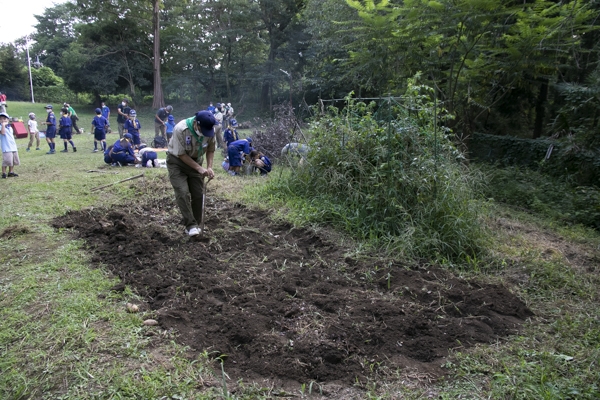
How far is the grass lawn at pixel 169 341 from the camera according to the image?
2.66 m

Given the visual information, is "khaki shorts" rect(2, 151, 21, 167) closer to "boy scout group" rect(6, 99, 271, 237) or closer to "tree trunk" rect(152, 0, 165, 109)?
"boy scout group" rect(6, 99, 271, 237)

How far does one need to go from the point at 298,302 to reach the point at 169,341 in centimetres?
115

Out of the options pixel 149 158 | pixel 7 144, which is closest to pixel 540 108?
pixel 149 158

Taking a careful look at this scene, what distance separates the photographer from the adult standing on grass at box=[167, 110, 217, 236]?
5008 millimetres

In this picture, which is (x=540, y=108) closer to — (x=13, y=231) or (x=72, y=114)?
(x=13, y=231)

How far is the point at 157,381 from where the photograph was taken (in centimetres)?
271

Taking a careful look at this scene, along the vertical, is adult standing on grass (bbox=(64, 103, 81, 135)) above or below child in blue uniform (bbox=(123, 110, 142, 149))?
above

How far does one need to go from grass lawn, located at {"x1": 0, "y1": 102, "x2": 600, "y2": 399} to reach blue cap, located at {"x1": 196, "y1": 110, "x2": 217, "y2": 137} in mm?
1915

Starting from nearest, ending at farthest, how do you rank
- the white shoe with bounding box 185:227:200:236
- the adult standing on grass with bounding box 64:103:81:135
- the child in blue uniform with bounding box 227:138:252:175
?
the white shoe with bounding box 185:227:200:236 → the child in blue uniform with bounding box 227:138:252:175 → the adult standing on grass with bounding box 64:103:81:135

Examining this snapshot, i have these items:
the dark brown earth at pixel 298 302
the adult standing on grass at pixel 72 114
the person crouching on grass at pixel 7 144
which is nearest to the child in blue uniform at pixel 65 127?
the adult standing on grass at pixel 72 114

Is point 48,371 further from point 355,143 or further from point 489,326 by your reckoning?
point 355,143

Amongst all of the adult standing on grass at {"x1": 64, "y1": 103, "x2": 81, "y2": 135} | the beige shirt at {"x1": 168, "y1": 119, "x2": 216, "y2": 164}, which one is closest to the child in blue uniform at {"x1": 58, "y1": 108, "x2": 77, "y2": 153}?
the adult standing on grass at {"x1": 64, "y1": 103, "x2": 81, "y2": 135}

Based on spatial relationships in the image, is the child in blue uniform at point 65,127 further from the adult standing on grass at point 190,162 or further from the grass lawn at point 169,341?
the adult standing on grass at point 190,162

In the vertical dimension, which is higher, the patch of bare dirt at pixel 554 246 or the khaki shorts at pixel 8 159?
the khaki shorts at pixel 8 159
